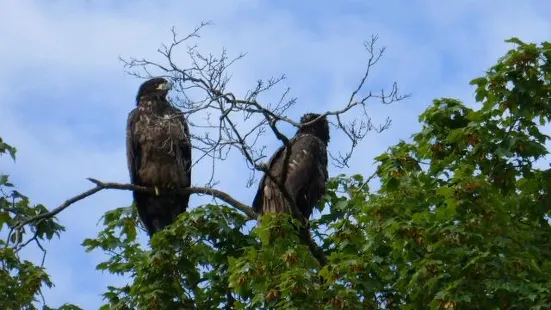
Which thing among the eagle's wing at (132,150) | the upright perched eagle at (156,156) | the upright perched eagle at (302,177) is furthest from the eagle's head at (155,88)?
the upright perched eagle at (302,177)

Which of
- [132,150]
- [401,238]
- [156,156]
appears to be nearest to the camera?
[401,238]

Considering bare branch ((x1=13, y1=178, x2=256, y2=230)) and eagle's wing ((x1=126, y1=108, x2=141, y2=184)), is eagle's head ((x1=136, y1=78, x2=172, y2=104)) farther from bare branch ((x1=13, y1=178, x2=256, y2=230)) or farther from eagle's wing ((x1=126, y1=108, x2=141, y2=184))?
bare branch ((x1=13, y1=178, x2=256, y2=230))

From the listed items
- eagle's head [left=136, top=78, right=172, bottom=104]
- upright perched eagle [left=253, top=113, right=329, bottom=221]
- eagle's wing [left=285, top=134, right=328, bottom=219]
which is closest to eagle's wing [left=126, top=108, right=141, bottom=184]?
eagle's head [left=136, top=78, right=172, bottom=104]

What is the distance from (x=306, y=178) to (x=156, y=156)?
1.55 metres

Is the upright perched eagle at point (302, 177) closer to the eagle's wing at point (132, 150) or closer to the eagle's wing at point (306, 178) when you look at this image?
the eagle's wing at point (306, 178)

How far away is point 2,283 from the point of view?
1043 cm

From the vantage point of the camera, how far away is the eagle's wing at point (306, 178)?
1220 centimetres

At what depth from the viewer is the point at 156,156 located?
1232cm

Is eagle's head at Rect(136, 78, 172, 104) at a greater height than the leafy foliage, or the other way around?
eagle's head at Rect(136, 78, 172, 104)

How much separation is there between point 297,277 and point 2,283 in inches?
122

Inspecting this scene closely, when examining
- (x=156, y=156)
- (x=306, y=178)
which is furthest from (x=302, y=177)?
(x=156, y=156)

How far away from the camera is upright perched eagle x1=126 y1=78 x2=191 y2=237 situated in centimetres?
1227

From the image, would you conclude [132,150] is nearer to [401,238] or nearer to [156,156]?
[156,156]

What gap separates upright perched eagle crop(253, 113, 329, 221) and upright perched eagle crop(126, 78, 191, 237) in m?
0.87
